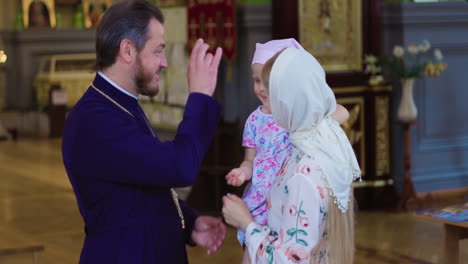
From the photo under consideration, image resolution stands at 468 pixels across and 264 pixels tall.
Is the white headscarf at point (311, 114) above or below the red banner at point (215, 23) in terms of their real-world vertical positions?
below

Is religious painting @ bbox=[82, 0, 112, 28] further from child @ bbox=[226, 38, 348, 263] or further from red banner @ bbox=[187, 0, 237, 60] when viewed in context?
child @ bbox=[226, 38, 348, 263]

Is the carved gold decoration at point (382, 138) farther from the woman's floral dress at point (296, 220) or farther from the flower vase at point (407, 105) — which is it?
the woman's floral dress at point (296, 220)

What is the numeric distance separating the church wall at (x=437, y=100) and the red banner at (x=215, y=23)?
1.52 meters

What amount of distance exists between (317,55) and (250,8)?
28.4 inches

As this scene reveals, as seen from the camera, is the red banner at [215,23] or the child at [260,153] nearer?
the child at [260,153]

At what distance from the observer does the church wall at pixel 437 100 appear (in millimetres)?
7512

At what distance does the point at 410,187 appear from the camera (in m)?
7.35

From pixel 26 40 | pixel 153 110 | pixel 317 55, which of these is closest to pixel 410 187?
pixel 317 55

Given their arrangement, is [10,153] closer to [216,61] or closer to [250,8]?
[250,8]

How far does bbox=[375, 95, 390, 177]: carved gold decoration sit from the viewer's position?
24.1ft

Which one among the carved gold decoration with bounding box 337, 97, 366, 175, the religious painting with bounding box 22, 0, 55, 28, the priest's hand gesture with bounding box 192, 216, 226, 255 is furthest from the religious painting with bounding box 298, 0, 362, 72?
the religious painting with bounding box 22, 0, 55, 28

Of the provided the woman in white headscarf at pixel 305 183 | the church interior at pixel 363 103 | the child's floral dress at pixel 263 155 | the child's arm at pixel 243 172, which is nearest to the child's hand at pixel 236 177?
the child's arm at pixel 243 172

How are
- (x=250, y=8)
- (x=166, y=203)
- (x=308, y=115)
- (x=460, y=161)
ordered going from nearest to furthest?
(x=308, y=115) < (x=166, y=203) < (x=250, y=8) < (x=460, y=161)

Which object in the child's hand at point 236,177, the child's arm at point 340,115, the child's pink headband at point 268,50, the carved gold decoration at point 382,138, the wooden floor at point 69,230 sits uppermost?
the child's pink headband at point 268,50
